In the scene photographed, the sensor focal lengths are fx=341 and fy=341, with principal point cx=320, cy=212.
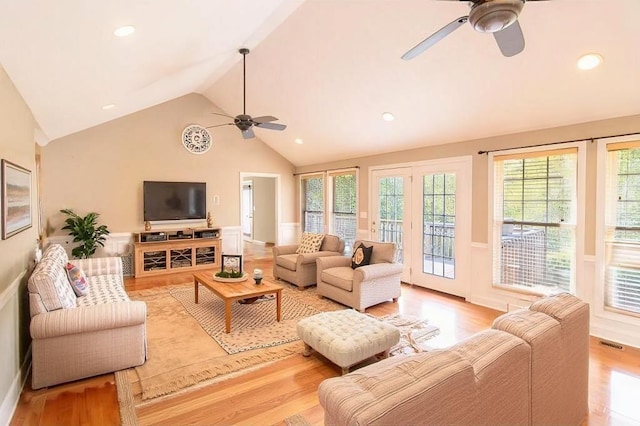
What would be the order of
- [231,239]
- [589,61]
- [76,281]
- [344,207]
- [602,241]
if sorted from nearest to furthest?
[589,61], [76,281], [602,241], [344,207], [231,239]

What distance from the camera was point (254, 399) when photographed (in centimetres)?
246

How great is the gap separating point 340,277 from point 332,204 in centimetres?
A: 319

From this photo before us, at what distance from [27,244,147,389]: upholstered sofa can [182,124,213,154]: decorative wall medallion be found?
4.27 metres

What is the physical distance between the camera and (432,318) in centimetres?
411

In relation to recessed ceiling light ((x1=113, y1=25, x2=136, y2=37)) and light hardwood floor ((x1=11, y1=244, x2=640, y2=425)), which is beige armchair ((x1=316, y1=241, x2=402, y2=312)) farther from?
recessed ceiling light ((x1=113, y1=25, x2=136, y2=37))

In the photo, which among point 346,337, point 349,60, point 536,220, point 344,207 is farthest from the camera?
point 344,207

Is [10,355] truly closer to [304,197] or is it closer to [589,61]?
[589,61]

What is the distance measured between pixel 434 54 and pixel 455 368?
3119 millimetres

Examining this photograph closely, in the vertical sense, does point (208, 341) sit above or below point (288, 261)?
below

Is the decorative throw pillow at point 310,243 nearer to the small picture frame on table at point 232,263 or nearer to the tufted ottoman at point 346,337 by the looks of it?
the small picture frame on table at point 232,263

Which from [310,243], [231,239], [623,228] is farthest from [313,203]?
[623,228]

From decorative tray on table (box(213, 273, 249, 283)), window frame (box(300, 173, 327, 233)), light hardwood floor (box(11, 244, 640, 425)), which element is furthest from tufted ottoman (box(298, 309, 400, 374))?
window frame (box(300, 173, 327, 233))

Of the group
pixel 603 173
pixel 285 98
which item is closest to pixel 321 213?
pixel 285 98

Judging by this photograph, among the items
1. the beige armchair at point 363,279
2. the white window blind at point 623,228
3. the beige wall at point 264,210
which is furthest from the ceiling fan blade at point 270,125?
the beige wall at point 264,210
